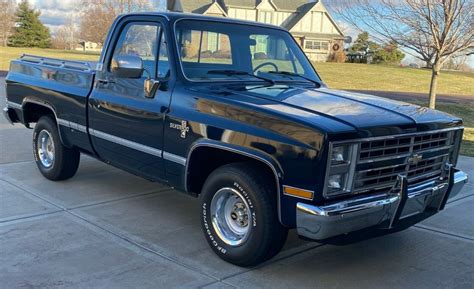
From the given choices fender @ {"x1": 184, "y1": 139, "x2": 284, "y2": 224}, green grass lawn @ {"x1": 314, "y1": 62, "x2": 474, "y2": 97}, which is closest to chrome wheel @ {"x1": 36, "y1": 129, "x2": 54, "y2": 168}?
fender @ {"x1": 184, "y1": 139, "x2": 284, "y2": 224}

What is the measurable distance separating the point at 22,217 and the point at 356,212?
3.33m

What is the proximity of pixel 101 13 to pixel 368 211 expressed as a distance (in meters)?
39.3

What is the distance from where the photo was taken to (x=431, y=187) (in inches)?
165

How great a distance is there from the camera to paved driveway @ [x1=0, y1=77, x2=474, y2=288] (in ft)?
13.1

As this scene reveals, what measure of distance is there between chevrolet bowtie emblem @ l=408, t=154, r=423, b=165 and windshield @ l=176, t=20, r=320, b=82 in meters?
1.62

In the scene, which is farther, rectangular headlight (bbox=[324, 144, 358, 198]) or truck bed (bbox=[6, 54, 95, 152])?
truck bed (bbox=[6, 54, 95, 152])

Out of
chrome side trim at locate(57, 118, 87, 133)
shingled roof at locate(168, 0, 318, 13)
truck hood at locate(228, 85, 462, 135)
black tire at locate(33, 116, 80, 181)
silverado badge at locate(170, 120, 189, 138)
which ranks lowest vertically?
black tire at locate(33, 116, 80, 181)

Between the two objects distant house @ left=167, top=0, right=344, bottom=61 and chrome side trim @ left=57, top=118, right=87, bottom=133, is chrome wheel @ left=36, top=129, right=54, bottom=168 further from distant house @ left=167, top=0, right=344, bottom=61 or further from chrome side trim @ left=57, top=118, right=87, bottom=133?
distant house @ left=167, top=0, right=344, bottom=61

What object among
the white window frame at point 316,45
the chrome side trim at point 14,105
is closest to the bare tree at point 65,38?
the white window frame at point 316,45

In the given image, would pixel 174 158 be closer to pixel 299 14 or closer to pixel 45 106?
pixel 45 106

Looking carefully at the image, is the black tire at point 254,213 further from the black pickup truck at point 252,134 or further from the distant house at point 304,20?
the distant house at point 304,20

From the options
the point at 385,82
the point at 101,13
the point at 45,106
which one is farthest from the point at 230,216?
the point at 101,13

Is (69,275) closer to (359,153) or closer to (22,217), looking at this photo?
(22,217)

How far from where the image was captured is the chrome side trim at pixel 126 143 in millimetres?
4809
